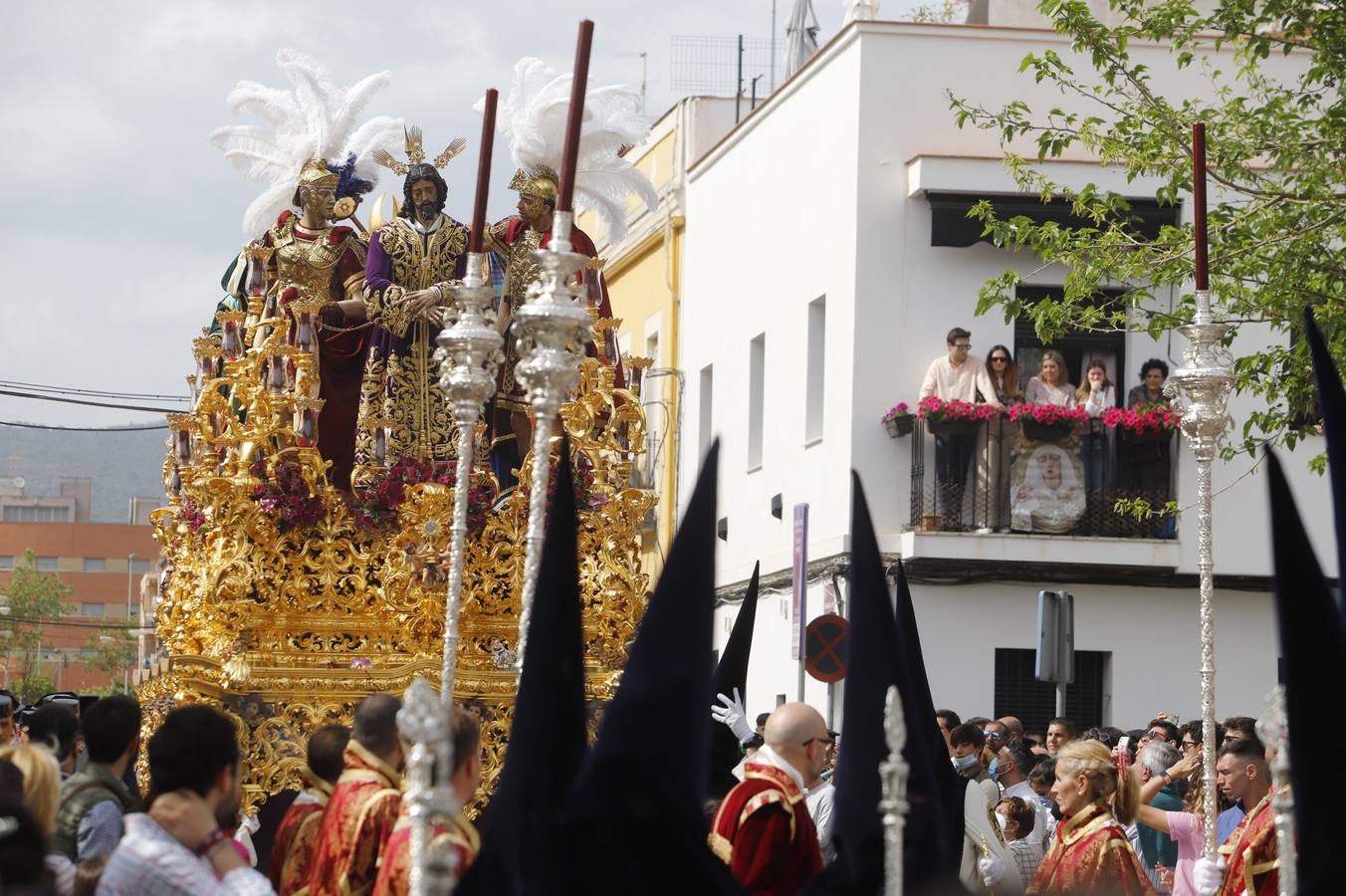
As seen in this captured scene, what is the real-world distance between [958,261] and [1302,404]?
8422mm

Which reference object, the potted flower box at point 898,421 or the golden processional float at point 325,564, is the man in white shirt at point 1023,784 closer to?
the golden processional float at point 325,564

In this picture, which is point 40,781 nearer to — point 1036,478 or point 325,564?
point 325,564

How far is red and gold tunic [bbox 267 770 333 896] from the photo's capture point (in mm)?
6957

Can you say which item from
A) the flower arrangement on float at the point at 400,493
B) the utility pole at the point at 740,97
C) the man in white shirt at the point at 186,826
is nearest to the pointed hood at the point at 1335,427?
the man in white shirt at the point at 186,826

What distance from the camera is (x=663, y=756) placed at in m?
5.33

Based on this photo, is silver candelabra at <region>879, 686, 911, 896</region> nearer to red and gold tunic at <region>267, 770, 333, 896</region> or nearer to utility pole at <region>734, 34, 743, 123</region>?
red and gold tunic at <region>267, 770, 333, 896</region>

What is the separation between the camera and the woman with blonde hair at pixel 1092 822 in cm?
786

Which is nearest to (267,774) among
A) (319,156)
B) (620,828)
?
(319,156)

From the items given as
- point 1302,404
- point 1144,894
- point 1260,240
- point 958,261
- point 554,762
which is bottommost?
point 1144,894

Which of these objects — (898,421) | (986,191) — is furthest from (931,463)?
(986,191)

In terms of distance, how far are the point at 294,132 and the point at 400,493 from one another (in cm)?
212

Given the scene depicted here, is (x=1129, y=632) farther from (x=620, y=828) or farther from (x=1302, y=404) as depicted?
(x=620, y=828)

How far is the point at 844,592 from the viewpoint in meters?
21.0

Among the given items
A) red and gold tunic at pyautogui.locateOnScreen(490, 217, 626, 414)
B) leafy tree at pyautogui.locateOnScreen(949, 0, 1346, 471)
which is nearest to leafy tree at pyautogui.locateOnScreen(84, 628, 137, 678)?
leafy tree at pyautogui.locateOnScreen(949, 0, 1346, 471)
